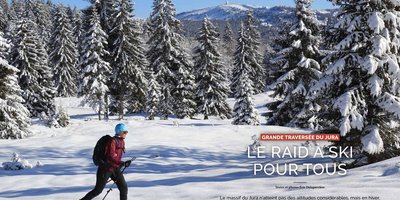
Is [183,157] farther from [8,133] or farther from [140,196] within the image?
[8,133]

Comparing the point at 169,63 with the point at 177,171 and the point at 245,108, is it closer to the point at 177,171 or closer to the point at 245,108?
the point at 245,108

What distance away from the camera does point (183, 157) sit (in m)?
19.0

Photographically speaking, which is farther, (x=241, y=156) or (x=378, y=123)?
(x=241, y=156)

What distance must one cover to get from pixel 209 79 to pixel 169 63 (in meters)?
5.25

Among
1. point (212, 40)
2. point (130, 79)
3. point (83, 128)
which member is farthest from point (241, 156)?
point (212, 40)

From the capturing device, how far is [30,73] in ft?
141

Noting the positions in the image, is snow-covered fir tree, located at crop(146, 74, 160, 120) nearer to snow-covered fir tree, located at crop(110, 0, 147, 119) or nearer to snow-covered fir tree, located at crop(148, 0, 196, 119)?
snow-covered fir tree, located at crop(148, 0, 196, 119)

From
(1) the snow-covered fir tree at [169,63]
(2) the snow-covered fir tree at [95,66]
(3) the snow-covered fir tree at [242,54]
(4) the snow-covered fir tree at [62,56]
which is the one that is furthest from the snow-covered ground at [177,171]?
(4) the snow-covered fir tree at [62,56]

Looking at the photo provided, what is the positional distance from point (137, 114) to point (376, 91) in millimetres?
38209

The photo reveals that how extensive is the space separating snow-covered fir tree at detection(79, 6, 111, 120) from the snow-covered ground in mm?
14787

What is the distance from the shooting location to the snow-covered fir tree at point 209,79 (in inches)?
1842

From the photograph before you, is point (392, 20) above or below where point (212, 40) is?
below

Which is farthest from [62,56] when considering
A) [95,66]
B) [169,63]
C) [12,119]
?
[12,119]

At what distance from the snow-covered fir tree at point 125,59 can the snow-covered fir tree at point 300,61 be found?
17.7m
